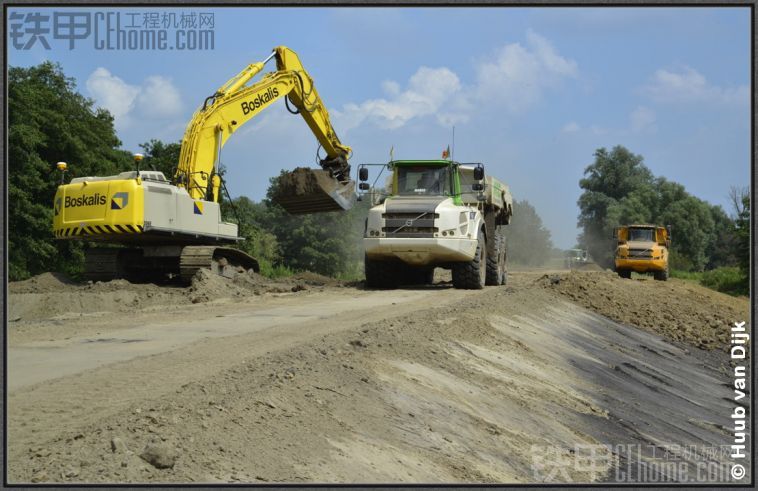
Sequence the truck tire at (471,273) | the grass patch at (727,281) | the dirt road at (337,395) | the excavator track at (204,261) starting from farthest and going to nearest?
the grass patch at (727,281)
the truck tire at (471,273)
the excavator track at (204,261)
the dirt road at (337,395)

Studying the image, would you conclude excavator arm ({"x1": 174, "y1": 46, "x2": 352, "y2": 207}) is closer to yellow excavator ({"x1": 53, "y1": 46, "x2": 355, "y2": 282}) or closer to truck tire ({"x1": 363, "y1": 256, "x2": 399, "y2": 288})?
yellow excavator ({"x1": 53, "y1": 46, "x2": 355, "y2": 282})

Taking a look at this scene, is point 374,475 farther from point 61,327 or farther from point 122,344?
point 61,327

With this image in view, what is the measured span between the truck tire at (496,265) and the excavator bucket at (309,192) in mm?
4628

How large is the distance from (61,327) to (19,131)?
18077 mm

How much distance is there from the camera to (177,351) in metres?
9.14

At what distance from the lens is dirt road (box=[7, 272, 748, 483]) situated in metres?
5.71

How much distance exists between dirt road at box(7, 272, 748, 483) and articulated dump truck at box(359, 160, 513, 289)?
2285 mm

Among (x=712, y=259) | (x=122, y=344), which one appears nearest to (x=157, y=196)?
(x=122, y=344)

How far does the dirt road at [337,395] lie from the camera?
5.71m

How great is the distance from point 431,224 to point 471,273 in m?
1.92

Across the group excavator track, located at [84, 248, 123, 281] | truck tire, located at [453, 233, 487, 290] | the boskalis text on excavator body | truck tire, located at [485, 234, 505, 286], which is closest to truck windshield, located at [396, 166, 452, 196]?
truck tire, located at [453, 233, 487, 290]

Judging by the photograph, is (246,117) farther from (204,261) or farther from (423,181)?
(423,181)

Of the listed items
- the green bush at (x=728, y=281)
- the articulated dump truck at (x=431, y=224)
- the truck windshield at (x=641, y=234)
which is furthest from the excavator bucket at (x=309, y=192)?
the green bush at (x=728, y=281)

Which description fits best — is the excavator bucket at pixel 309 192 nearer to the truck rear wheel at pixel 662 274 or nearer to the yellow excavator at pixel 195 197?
the yellow excavator at pixel 195 197
